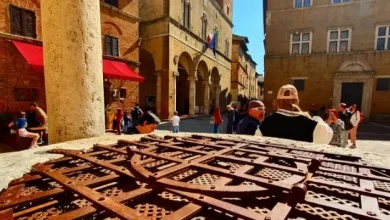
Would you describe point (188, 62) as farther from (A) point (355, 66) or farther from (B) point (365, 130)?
(B) point (365, 130)

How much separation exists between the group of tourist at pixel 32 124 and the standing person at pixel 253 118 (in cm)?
624

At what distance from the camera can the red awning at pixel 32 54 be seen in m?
7.21

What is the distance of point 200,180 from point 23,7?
10053 mm

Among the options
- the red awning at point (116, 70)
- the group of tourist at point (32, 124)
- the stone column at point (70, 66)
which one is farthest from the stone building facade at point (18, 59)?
the stone column at point (70, 66)

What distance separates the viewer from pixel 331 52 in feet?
A: 55.7

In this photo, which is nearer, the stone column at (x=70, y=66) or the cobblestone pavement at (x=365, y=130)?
the stone column at (x=70, y=66)

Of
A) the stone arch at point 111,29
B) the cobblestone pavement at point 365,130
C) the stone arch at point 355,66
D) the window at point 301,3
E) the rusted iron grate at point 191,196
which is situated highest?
the window at point 301,3

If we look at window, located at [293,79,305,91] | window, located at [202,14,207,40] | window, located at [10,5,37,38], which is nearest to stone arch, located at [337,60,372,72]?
window, located at [293,79,305,91]

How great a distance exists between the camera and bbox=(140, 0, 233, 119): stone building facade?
1525 centimetres

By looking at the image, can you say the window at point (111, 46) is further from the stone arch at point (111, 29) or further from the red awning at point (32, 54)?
the red awning at point (32, 54)

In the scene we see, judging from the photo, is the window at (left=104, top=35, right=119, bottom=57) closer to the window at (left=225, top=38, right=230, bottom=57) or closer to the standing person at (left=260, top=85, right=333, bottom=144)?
the standing person at (left=260, top=85, right=333, bottom=144)

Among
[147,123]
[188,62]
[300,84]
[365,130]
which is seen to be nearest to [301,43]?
[300,84]

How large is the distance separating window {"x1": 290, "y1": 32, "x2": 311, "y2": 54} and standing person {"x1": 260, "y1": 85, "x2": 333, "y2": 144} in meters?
16.9

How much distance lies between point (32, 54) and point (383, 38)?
22.2 meters
